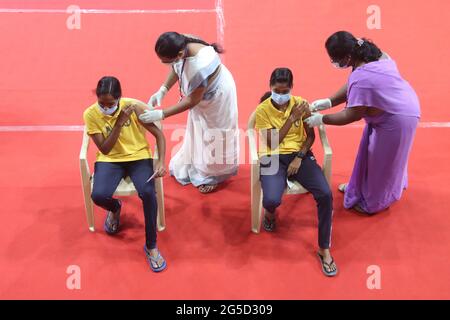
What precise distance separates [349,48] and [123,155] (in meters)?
1.71

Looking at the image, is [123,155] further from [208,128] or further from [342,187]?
[342,187]

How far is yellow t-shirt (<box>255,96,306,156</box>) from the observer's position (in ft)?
12.8

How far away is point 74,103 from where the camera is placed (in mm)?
5566

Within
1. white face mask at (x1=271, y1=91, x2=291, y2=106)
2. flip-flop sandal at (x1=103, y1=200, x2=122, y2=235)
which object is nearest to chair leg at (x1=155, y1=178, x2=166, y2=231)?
flip-flop sandal at (x1=103, y1=200, x2=122, y2=235)

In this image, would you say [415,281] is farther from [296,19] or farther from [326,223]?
[296,19]

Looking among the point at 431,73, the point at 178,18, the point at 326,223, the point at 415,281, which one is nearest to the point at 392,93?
the point at 326,223

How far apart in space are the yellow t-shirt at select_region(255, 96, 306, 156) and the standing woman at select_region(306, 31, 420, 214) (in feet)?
0.43

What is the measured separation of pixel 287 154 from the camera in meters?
3.91

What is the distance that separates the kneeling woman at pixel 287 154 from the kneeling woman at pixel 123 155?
29.4 inches

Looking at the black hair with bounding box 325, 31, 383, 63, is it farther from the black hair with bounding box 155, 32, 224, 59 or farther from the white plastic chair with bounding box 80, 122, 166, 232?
the white plastic chair with bounding box 80, 122, 166, 232
